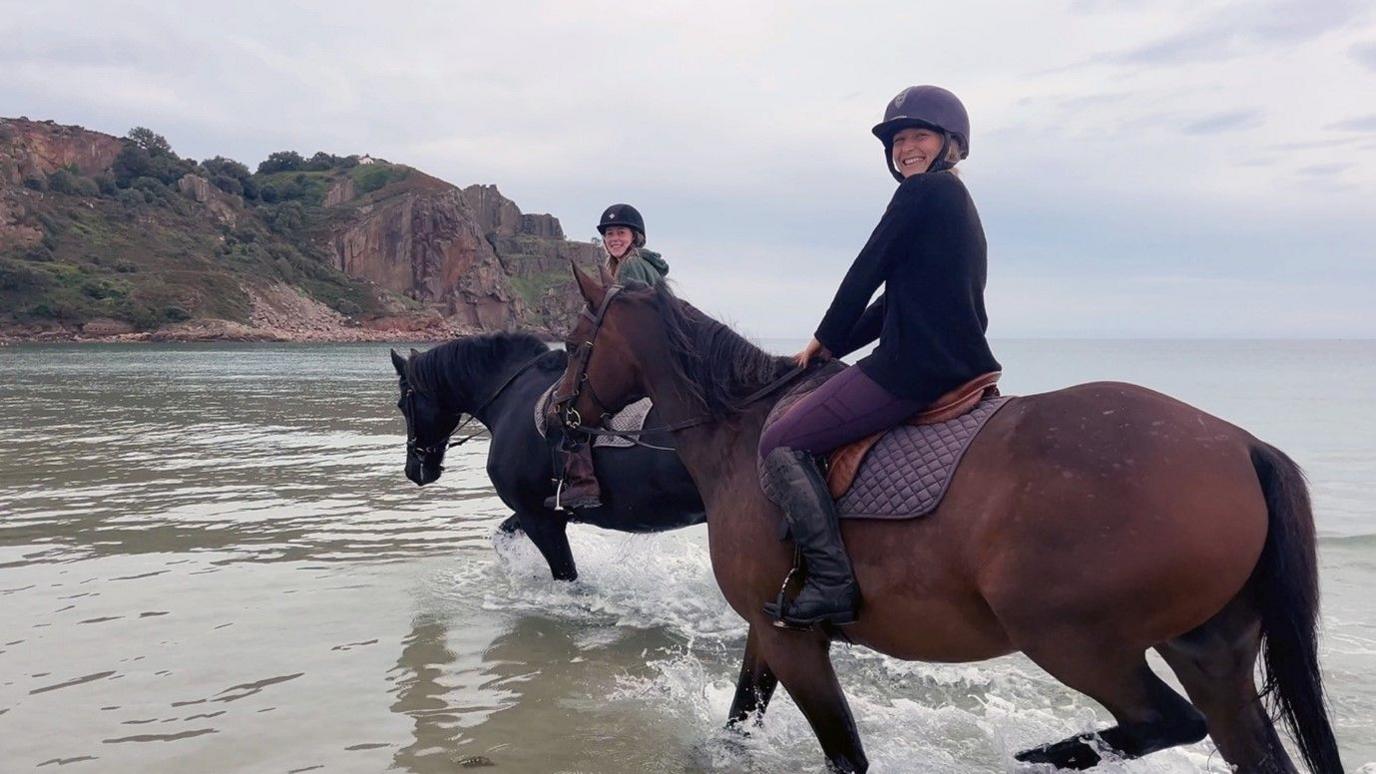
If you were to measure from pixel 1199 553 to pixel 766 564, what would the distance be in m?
1.61

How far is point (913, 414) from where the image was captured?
3.66m

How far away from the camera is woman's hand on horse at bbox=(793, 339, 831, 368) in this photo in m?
4.17

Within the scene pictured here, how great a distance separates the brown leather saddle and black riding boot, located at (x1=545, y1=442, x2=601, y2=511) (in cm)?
320

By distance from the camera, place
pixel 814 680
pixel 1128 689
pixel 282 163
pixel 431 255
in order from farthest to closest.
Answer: pixel 282 163, pixel 431 255, pixel 814 680, pixel 1128 689

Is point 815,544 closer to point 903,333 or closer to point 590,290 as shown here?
point 903,333

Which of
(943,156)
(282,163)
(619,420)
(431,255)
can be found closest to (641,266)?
(619,420)

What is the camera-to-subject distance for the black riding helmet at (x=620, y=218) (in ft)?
24.3

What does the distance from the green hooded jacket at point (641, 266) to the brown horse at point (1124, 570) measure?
344 cm

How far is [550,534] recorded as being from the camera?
24.2ft

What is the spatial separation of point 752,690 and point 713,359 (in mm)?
Answer: 1772

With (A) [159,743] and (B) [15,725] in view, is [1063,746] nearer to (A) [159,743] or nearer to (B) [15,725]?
(A) [159,743]

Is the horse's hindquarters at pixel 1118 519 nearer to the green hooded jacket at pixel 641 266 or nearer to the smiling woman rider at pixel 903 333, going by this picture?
the smiling woman rider at pixel 903 333

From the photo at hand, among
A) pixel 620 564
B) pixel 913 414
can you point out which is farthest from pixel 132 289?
pixel 913 414

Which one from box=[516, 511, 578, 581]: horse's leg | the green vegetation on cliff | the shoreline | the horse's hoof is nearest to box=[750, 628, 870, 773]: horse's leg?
the horse's hoof
